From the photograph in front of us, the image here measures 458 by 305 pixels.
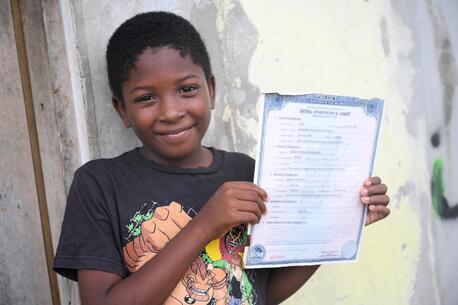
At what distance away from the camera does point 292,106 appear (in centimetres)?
127

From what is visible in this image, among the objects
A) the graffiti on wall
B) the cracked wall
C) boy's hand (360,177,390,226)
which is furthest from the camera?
the graffiti on wall

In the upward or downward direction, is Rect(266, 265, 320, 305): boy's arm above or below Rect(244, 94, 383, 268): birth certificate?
below

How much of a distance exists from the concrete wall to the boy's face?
0.30m

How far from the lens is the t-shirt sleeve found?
1.18 meters

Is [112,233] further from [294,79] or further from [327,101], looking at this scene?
[294,79]

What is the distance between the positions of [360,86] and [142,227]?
57.8 inches

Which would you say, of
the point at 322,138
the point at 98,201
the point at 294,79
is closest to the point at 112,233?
the point at 98,201

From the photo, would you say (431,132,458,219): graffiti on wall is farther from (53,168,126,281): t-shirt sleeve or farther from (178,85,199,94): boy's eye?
(53,168,126,281): t-shirt sleeve

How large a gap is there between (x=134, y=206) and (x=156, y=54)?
1.23 feet

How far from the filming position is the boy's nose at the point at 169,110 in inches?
51.0

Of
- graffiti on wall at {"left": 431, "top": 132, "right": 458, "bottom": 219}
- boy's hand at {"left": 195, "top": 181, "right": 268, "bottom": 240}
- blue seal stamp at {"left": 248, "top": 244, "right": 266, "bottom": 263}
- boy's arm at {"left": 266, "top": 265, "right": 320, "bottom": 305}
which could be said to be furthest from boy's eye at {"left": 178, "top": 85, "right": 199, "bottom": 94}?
graffiti on wall at {"left": 431, "top": 132, "right": 458, "bottom": 219}

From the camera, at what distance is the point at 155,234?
1279mm

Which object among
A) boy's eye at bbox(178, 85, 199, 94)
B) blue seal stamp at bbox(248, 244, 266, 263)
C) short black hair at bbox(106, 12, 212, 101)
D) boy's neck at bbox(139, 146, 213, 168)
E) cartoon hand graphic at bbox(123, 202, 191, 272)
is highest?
short black hair at bbox(106, 12, 212, 101)

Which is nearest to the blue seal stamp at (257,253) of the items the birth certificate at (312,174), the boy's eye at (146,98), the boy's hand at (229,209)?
the birth certificate at (312,174)
